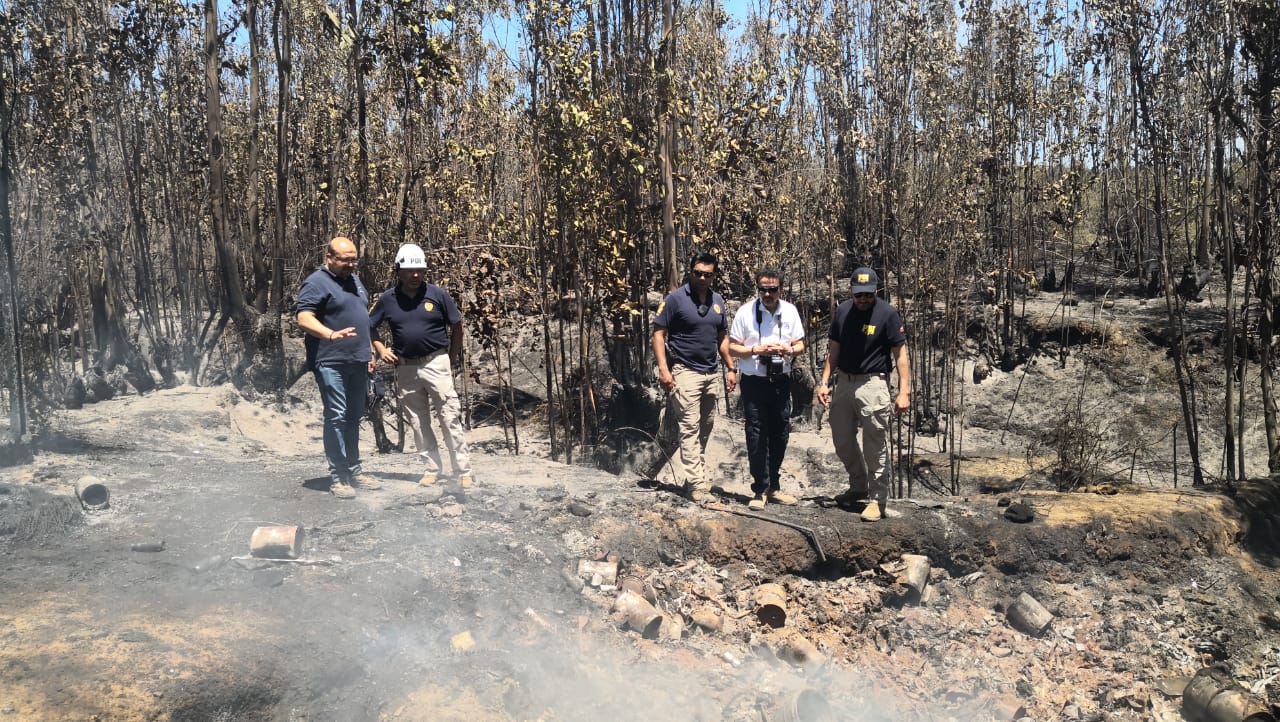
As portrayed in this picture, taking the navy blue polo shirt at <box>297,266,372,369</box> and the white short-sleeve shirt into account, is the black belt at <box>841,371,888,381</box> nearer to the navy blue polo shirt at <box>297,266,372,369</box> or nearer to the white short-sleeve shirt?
the white short-sleeve shirt

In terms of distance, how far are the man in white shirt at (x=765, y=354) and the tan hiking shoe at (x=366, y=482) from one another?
2729mm

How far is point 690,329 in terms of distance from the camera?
21.3 feet

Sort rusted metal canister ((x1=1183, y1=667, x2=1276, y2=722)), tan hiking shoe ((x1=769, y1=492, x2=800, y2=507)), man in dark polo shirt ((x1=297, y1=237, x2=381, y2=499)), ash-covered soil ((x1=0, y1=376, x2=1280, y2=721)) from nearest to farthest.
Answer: ash-covered soil ((x1=0, y1=376, x2=1280, y2=721)) < rusted metal canister ((x1=1183, y1=667, x2=1276, y2=722)) < man in dark polo shirt ((x1=297, y1=237, x2=381, y2=499)) < tan hiking shoe ((x1=769, y1=492, x2=800, y2=507))

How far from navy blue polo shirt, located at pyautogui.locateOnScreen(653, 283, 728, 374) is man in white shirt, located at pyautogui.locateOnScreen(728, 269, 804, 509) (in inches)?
6.5

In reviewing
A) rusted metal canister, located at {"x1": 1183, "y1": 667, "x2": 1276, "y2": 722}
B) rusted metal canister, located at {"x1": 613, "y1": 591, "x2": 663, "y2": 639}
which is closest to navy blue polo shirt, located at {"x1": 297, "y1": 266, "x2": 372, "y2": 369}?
rusted metal canister, located at {"x1": 613, "y1": 591, "x2": 663, "y2": 639}

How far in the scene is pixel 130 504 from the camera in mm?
5941

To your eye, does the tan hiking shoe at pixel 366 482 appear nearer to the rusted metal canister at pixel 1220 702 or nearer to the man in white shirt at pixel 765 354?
the man in white shirt at pixel 765 354

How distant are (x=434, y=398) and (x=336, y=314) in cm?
89

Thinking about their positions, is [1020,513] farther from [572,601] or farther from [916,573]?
[572,601]

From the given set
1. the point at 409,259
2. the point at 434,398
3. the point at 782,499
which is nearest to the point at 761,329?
the point at 782,499

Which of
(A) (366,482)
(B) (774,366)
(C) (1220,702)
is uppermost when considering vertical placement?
(B) (774,366)

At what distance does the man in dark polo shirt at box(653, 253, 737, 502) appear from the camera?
645cm

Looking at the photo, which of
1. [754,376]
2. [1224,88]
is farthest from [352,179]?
[1224,88]

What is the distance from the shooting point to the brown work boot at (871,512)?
21.3ft
